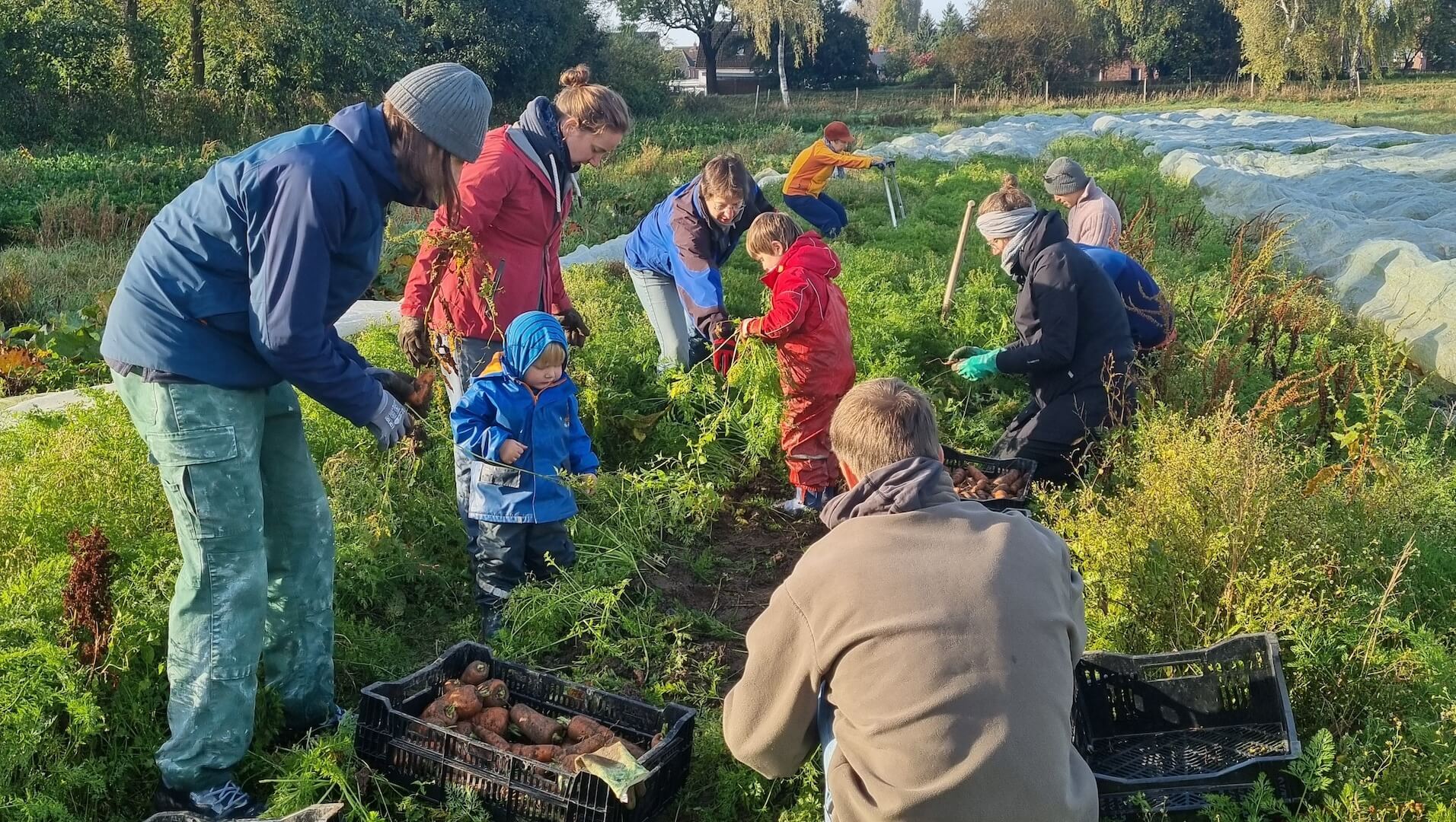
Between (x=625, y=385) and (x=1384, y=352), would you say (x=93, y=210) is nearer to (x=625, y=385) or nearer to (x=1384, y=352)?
(x=625, y=385)

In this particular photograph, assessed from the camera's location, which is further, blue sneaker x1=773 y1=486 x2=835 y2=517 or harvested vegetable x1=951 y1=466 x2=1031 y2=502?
blue sneaker x1=773 y1=486 x2=835 y2=517

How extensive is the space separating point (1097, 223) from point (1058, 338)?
7.72 feet

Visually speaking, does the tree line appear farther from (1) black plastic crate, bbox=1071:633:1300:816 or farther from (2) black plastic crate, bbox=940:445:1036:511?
(1) black plastic crate, bbox=1071:633:1300:816

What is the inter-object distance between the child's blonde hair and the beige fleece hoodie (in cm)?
187

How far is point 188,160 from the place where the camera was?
1861 centimetres

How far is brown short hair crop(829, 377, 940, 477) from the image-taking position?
242 centimetres

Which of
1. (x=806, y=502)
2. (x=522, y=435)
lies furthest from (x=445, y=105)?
(x=806, y=502)

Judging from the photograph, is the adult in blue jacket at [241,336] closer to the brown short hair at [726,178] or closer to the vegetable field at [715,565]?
the vegetable field at [715,565]

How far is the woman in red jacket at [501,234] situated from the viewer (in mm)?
4441

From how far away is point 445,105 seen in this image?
285cm

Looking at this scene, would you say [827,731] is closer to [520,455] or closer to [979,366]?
[520,455]

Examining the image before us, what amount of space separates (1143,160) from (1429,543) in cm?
1575

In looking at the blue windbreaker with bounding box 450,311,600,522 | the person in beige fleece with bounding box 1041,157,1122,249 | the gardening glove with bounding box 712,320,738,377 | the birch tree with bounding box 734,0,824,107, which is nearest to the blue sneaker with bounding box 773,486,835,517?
the gardening glove with bounding box 712,320,738,377

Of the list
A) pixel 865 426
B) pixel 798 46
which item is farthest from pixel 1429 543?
pixel 798 46
